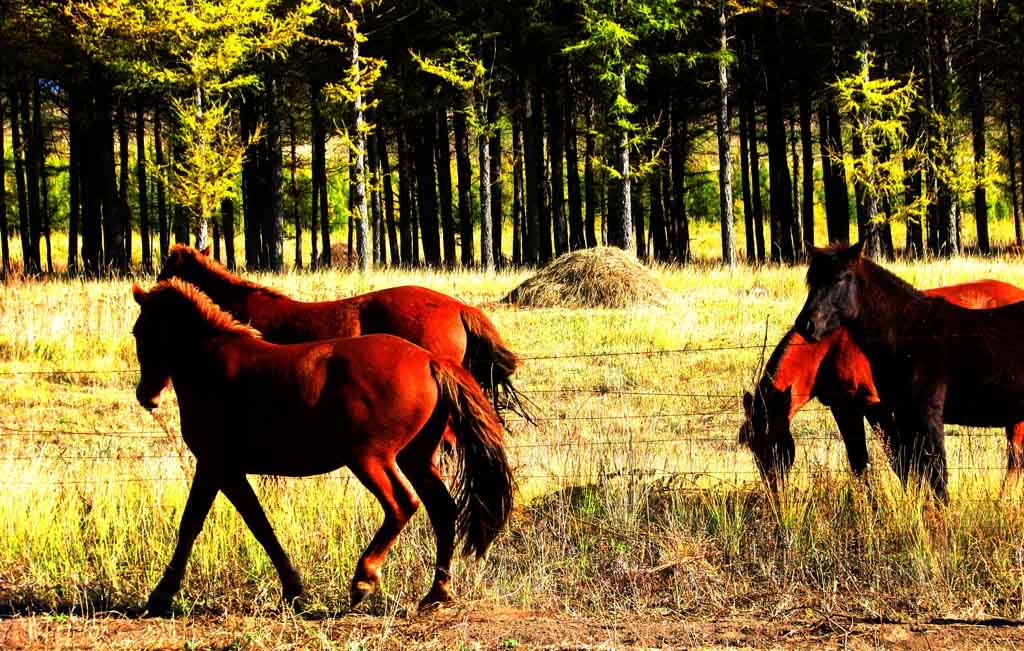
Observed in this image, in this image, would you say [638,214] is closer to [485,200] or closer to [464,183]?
[464,183]

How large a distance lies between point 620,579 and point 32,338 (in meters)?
11.8

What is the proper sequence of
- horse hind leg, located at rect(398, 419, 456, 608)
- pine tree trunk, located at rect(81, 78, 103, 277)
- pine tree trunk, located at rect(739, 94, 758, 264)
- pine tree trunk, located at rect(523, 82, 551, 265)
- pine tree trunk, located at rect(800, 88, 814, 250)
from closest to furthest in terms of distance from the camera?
horse hind leg, located at rect(398, 419, 456, 608) → pine tree trunk, located at rect(81, 78, 103, 277) → pine tree trunk, located at rect(800, 88, 814, 250) → pine tree trunk, located at rect(523, 82, 551, 265) → pine tree trunk, located at rect(739, 94, 758, 264)

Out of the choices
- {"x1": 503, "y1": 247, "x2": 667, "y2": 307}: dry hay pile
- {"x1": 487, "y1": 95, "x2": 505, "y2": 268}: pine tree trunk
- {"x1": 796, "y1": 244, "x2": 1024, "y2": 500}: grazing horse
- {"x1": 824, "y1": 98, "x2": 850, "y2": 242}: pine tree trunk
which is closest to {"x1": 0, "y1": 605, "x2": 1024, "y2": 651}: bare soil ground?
{"x1": 796, "y1": 244, "x2": 1024, "y2": 500}: grazing horse

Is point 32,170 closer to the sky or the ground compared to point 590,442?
closer to the sky

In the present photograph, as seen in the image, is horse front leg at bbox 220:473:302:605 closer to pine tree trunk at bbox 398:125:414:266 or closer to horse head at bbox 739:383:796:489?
horse head at bbox 739:383:796:489

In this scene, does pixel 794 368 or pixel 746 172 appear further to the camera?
pixel 746 172

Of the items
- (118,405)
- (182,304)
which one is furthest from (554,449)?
(118,405)

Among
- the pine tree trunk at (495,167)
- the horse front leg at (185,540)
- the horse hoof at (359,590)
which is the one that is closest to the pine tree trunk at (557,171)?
the pine tree trunk at (495,167)

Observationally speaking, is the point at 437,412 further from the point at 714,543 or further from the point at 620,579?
the point at 714,543

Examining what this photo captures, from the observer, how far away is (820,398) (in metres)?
8.58

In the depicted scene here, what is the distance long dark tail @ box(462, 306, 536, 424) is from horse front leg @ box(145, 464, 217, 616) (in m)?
3.01

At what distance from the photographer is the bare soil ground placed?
17.5 feet

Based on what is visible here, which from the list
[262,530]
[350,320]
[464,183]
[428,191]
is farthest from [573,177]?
[262,530]

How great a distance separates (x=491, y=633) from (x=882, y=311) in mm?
3775
